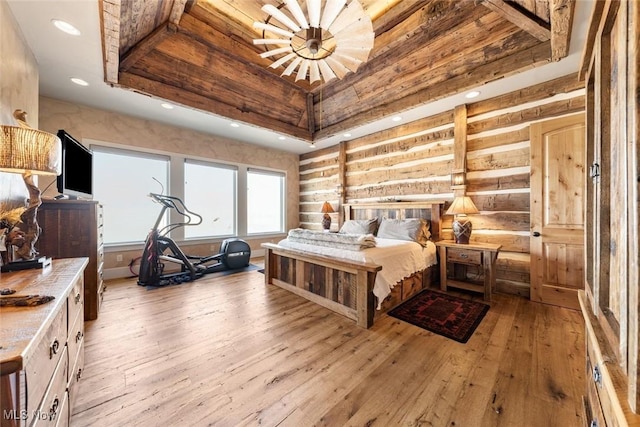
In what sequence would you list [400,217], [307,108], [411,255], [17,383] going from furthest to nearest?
[307,108] → [400,217] → [411,255] → [17,383]

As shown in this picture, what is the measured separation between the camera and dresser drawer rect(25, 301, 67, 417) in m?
0.74

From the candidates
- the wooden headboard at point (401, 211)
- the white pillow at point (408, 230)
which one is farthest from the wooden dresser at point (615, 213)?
the wooden headboard at point (401, 211)

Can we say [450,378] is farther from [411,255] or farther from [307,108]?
[307,108]

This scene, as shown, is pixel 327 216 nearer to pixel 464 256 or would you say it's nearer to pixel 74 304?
pixel 464 256

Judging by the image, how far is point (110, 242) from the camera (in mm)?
4086

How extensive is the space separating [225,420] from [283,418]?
0.34m

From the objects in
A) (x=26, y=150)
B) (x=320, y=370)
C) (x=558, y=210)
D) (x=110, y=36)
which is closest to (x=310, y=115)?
(x=110, y=36)

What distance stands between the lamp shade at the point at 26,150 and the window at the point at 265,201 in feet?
14.5

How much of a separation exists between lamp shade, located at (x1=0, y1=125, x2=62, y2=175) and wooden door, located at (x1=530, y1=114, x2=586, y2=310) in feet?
14.9

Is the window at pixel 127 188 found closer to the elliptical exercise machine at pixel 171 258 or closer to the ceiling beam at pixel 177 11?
the elliptical exercise machine at pixel 171 258

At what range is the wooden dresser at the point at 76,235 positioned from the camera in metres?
2.33

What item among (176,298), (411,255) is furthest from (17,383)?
(411,255)

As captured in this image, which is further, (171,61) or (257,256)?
(257,256)

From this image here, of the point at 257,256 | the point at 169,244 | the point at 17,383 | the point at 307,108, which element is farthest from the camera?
the point at 257,256
